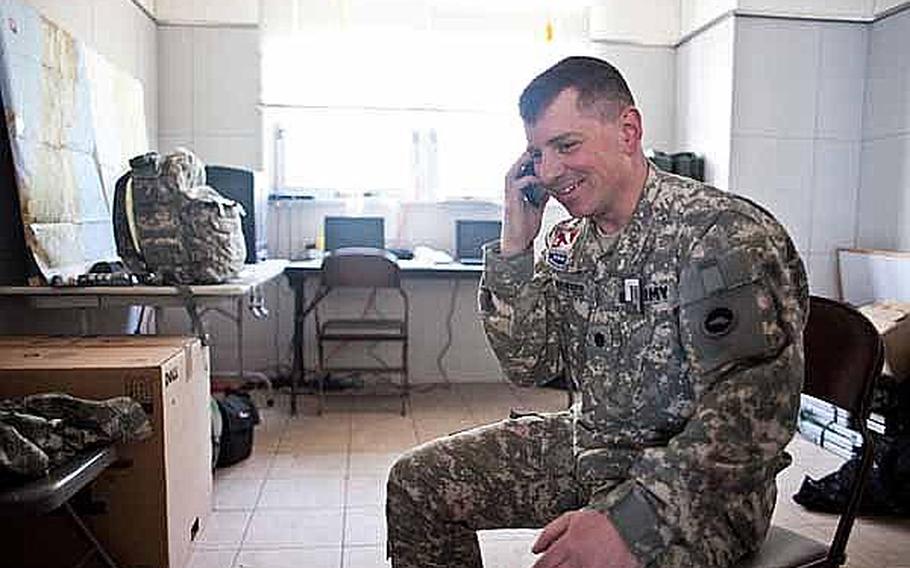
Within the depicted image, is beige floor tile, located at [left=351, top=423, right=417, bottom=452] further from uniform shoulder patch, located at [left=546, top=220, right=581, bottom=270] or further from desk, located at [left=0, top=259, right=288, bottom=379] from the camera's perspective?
uniform shoulder patch, located at [left=546, top=220, right=581, bottom=270]

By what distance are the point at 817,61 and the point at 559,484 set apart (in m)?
3.67

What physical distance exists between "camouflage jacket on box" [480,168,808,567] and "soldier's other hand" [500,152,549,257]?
3 cm

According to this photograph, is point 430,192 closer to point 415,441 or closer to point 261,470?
point 415,441

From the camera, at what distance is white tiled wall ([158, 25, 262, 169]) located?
4555 mm

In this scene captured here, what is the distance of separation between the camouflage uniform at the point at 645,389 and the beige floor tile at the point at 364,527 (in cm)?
116

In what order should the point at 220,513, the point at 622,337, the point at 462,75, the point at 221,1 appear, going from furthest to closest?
the point at 462,75, the point at 221,1, the point at 220,513, the point at 622,337

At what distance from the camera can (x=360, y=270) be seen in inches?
162

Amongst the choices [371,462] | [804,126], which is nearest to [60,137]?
[371,462]

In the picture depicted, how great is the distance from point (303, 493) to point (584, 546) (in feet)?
6.80

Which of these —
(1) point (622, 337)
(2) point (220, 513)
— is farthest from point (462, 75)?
(1) point (622, 337)

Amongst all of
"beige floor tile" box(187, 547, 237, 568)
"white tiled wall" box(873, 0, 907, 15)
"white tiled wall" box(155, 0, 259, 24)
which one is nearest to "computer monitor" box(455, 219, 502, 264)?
"white tiled wall" box(155, 0, 259, 24)

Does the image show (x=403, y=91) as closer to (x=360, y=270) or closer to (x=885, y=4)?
(x=360, y=270)

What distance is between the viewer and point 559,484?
146cm

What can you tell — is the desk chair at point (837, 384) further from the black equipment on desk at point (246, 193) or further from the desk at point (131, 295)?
the black equipment on desk at point (246, 193)
